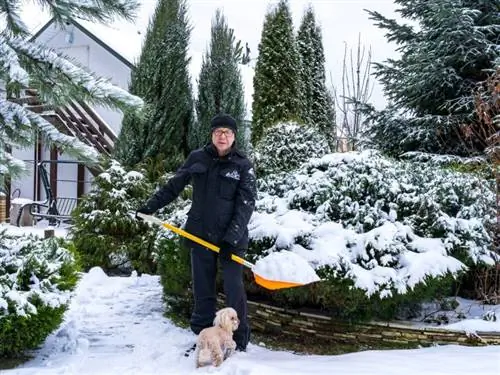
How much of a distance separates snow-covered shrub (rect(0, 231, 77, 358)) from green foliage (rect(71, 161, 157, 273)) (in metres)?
2.81

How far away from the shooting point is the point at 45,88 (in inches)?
118

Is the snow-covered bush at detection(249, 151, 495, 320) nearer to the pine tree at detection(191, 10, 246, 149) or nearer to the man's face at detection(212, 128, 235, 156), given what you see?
the man's face at detection(212, 128, 235, 156)

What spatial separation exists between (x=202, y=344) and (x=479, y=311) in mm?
2788

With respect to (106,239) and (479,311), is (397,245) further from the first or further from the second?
(106,239)

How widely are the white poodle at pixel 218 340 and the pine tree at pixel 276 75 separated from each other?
274 inches

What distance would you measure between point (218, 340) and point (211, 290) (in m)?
0.66

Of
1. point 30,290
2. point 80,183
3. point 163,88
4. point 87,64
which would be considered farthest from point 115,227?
point 87,64

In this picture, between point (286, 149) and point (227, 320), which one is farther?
point (286, 149)

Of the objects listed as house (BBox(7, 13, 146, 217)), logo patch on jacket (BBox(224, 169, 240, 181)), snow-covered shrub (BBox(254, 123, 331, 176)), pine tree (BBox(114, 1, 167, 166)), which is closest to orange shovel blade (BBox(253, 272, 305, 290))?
logo patch on jacket (BBox(224, 169, 240, 181))

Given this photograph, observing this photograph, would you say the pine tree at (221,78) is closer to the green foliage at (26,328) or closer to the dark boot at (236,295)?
the dark boot at (236,295)

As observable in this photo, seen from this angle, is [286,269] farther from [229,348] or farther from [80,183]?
[80,183]

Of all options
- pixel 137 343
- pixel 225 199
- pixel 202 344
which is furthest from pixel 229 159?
pixel 137 343

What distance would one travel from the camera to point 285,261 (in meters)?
3.98

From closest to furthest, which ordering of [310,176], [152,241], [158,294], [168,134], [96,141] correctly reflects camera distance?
[310,176]
[158,294]
[152,241]
[168,134]
[96,141]
